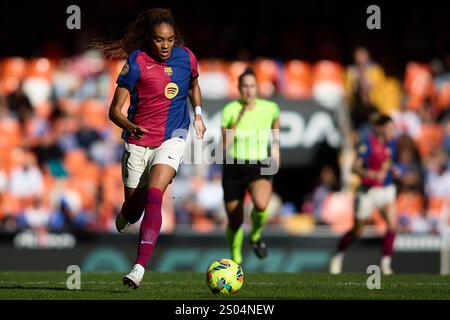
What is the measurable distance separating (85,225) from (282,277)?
7658 mm

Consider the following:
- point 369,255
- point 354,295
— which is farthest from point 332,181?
point 354,295

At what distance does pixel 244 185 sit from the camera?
13.4m

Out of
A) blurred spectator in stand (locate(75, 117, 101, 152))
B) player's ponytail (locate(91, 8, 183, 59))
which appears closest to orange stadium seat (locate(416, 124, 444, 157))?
blurred spectator in stand (locate(75, 117, 101, 152))

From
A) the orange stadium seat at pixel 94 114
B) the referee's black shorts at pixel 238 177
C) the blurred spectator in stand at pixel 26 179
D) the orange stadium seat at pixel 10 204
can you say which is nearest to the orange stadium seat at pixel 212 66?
the orange stadium seat at pixel 94 114

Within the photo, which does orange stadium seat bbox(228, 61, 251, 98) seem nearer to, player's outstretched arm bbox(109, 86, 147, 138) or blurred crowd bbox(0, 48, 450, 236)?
blurred crowd bbox(0, 48, 450, 236)

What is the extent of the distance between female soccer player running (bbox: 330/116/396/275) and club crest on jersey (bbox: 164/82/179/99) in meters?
5.99

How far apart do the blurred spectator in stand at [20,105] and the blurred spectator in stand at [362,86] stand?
674cm

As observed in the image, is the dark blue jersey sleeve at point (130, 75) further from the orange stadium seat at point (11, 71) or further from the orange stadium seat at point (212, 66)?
the orange stadium seat at point (11, 71)

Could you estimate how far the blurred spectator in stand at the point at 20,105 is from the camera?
71.2 ft

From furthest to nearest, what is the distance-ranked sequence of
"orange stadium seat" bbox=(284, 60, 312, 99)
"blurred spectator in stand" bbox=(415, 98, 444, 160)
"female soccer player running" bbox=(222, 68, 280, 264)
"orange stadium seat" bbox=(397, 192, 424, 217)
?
"orange stadium seat" bbox=(284, 60, 312, 99) < "blurred spectator in stand" bbox=(415, 98, 444, 160) < "orange stadium seat" bbox=(397, 192, 424, 217) < "female soccer player running" bbox=(222, 68, 280, 264)

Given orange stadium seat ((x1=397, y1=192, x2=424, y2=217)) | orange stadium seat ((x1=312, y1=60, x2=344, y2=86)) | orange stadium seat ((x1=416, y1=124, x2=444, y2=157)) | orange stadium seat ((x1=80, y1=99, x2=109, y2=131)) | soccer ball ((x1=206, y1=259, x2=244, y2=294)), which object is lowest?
orange stadium seat ((x1=397, y1=192, x2=424, y2=217))

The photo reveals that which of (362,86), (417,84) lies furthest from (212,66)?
(417,84)

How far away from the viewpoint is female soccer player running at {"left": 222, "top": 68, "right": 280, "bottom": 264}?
43.7 feet
